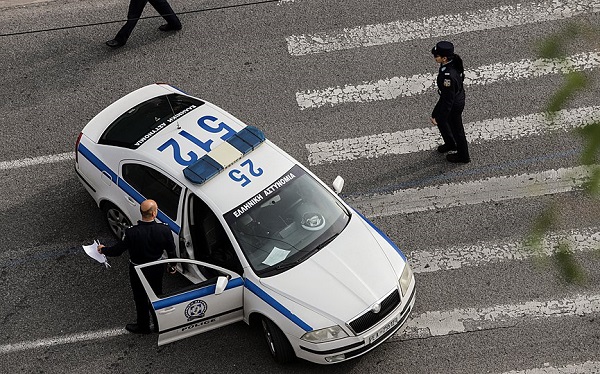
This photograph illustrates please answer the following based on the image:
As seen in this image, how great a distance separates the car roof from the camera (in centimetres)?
810

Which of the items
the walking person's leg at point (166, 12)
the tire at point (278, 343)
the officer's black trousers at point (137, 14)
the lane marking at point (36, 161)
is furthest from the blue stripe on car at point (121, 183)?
the walking person's leg at point (166, 12)

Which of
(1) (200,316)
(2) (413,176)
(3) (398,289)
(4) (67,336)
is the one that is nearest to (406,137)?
(2) (413,176)

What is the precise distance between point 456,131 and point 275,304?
12.0ft

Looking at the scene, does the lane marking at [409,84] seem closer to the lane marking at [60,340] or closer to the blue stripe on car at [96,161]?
the blue stripe on car at [96,161]

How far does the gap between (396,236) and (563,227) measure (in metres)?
1.93

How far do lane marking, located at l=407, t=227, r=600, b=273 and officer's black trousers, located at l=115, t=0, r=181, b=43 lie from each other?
5.52 m

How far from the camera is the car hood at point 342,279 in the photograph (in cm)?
752

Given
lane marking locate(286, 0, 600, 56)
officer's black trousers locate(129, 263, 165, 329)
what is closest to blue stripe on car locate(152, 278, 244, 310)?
officer's black trousers locate(129, 263, 165, 329)

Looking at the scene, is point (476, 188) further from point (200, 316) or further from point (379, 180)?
point (200, 316)

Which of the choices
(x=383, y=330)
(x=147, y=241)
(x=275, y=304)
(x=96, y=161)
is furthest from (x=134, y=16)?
(x=383, y=330)

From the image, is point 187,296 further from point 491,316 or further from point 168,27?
point 168,27

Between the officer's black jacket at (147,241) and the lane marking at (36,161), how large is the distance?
3.09m

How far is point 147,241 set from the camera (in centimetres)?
771

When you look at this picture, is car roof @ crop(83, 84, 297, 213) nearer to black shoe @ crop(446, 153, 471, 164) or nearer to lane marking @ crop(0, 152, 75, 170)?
lane marking @ crop(0, 152, 75, 170)
